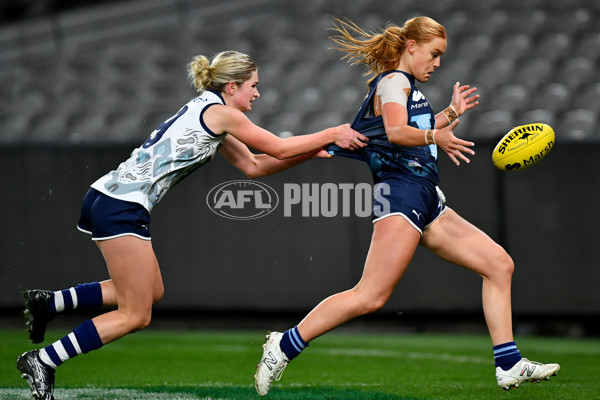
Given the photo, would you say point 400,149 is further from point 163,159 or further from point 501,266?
point 163,159

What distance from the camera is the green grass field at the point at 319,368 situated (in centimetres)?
512

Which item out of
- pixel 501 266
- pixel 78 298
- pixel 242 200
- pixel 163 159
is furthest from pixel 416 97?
pixel 242 200

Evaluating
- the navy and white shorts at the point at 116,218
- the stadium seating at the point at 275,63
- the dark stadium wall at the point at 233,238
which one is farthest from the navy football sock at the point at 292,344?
the stadium seating at the point at 275,63

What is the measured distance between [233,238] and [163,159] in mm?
4524

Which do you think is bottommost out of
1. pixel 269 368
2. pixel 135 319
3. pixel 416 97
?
pixel 269 368

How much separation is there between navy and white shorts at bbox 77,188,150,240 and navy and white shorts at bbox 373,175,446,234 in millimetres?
1244

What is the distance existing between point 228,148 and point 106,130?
635 centimetres

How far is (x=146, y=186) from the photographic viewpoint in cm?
Result: 429

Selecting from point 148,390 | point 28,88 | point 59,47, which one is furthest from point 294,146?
point 59,47

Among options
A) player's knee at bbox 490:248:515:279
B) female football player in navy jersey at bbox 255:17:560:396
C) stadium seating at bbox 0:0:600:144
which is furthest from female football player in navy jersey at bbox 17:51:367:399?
stadium seating at bbox 0:0:600:144

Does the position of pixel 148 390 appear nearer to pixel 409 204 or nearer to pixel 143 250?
pixel 143 250

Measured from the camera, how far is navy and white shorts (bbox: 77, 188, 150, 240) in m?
4.25

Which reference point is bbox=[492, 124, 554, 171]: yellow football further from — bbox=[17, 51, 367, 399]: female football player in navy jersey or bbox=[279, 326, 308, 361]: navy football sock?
bbox=[279, 326, 308, 361]: navy football sock

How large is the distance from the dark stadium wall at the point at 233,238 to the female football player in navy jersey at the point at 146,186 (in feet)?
13.9
